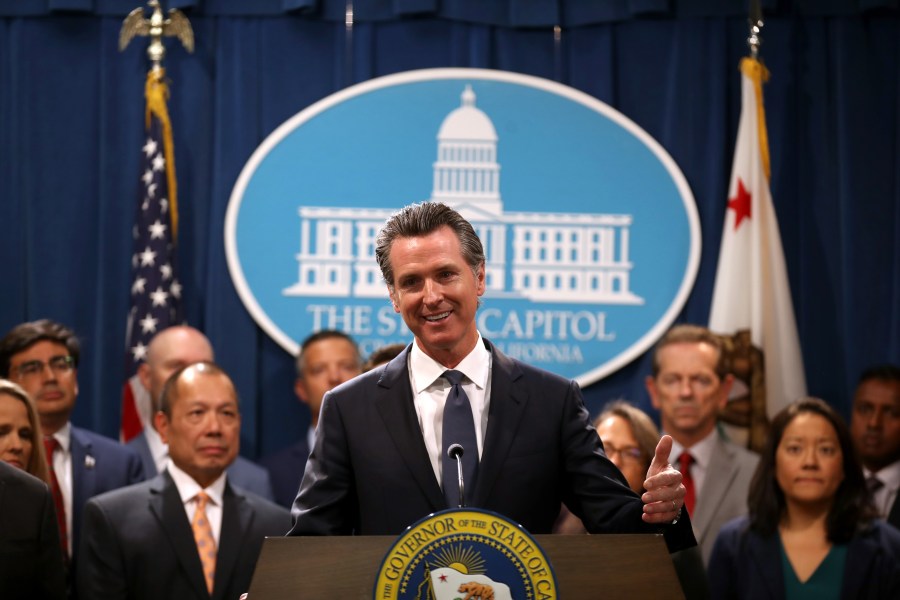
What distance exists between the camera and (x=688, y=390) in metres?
5.22

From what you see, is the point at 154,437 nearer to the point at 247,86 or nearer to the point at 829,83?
the point at 247,86

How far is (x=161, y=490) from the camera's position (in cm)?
426

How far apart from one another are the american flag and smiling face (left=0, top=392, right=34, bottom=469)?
1.64 metres

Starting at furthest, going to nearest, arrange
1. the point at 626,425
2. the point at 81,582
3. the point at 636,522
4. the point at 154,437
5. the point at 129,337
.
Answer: the point at 129,337
the point at 154,437
the point at 626,425
the point at 81,582
the point at 636,522

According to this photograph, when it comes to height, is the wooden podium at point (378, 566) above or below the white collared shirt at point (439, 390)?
below

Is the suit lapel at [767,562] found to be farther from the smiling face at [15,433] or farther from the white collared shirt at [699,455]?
the smiling face at [15,433]

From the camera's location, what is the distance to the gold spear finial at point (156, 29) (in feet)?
19.2

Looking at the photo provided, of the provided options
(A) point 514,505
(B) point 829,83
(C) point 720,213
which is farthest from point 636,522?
(B) point 829,83

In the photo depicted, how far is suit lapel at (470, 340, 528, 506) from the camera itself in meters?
2.60

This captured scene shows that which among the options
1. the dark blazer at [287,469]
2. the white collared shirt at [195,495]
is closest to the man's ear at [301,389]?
the dark blazer at [287,469]

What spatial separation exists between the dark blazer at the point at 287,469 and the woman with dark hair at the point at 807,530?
177cm

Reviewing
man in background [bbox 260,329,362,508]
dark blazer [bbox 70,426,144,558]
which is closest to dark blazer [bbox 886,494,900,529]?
man in background [bbox 260,329,362,508]

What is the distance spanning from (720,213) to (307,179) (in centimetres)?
190

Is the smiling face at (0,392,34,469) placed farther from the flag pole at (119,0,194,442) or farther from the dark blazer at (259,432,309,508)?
the flag pole at (119,0,194,442)
